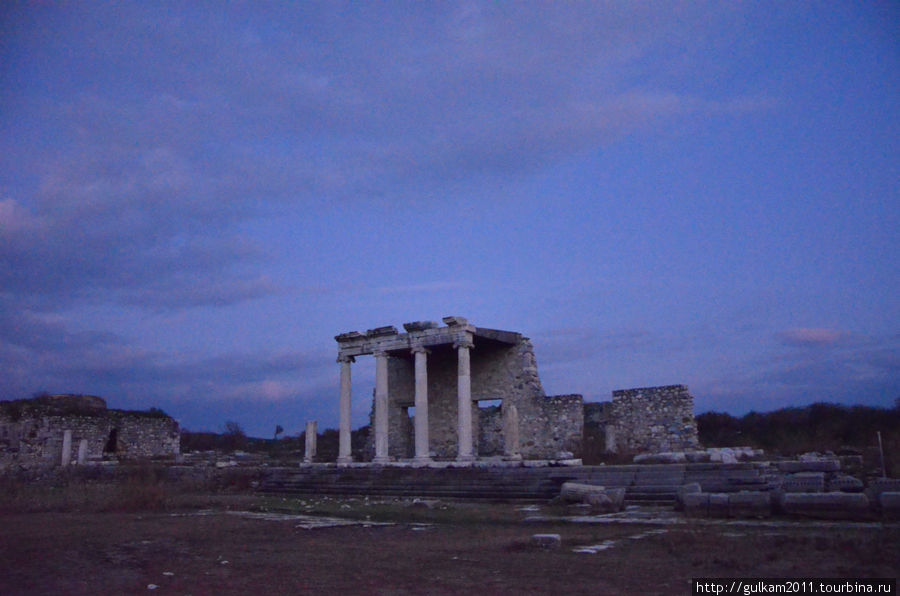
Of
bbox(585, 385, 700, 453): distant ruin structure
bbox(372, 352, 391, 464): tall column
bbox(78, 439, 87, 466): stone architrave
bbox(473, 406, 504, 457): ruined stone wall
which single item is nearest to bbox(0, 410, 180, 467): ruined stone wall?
bbox(78, 439, 87, 466): stone architrave

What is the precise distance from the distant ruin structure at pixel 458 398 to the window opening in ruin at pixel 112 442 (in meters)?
14.6

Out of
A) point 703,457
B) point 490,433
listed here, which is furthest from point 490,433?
point 703,457

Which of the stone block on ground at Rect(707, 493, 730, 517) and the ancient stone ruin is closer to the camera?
the stone block on ground at Rect(707, 493, 730, 517)

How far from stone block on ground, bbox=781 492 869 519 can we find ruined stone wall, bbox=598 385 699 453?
13.5 meters

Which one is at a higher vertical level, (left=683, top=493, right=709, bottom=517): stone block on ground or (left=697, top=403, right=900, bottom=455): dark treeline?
(left=697, top=403, right=900, bottom=455): dark treeline

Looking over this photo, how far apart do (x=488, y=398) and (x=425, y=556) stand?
20144 mm

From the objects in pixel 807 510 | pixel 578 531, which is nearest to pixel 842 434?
pixel 807 510

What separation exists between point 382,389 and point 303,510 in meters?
10.9

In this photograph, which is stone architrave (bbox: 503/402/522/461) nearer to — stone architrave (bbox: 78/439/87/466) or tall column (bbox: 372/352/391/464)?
tall column (bbox: 372/352/391/464)

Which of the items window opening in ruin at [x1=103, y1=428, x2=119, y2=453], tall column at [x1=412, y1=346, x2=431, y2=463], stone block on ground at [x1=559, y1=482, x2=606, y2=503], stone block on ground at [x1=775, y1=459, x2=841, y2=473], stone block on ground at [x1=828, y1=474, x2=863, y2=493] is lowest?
stone block on ground at [x1=559, y1=482, x2=606, y2=503]

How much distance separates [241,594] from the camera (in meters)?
6.61

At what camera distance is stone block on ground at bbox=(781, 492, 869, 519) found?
1060 cm

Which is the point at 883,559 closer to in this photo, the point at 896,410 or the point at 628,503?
the point at 628,503

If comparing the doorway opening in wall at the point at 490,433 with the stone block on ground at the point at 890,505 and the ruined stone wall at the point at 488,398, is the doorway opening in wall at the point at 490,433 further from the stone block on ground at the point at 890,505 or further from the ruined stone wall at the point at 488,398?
the stone block on ground at the point at 890,505
